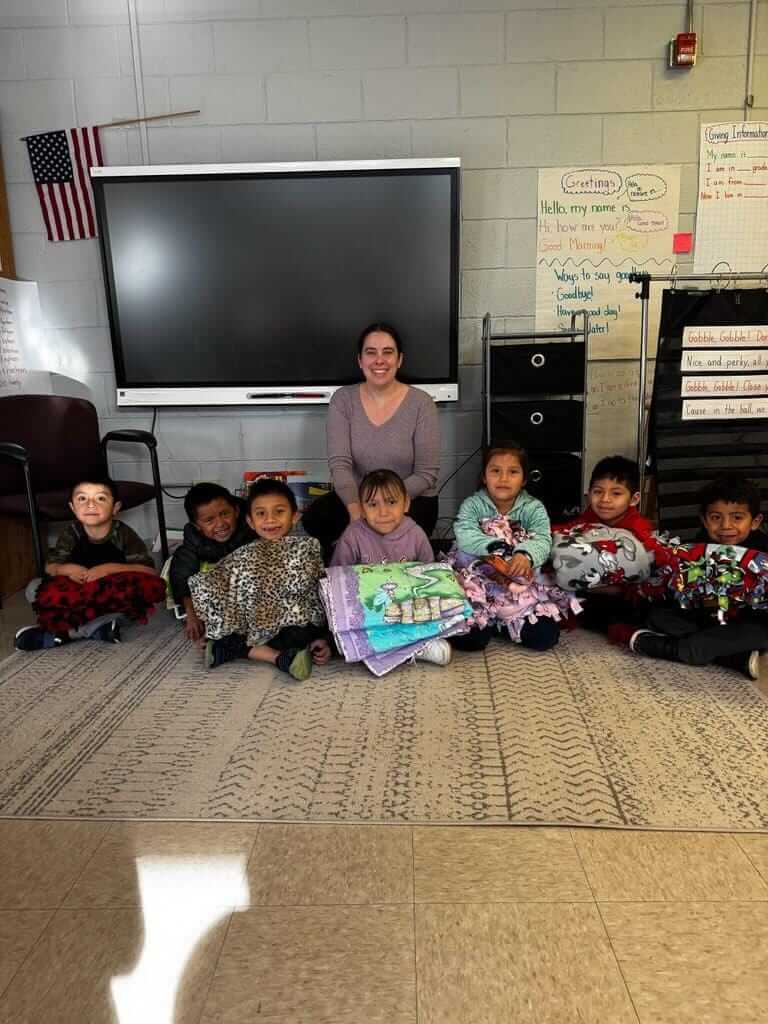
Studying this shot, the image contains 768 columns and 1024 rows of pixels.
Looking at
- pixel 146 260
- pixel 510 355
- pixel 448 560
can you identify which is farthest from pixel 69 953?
pixel 146 260

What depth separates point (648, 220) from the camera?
11.3 ft

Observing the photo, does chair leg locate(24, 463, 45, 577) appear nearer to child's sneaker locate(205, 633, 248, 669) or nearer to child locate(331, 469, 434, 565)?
child's sneaker locate(205, 633, 248, 669)

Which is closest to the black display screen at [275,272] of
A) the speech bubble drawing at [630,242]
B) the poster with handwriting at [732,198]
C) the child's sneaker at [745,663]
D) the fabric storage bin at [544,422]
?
the fabric storage bin at [544,422]

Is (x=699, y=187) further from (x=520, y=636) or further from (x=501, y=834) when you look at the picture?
(x=501, y=834)

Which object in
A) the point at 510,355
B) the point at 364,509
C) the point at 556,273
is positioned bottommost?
the point at 364,509

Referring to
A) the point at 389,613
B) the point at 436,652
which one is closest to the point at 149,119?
the point at 389,613

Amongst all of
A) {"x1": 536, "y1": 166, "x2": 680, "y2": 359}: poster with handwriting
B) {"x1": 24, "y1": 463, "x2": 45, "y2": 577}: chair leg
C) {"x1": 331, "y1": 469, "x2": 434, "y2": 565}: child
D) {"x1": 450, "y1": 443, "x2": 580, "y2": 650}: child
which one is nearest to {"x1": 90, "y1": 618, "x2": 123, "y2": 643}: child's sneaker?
{"x1": 24, "y1": 463, "x2": 45, "y2": 577}: chair leg

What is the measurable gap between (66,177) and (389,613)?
2744mm

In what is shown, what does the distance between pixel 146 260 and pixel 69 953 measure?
9.83 feet

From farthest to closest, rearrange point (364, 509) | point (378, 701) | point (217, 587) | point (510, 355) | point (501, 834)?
point (510, 355), point (364, 509), point (217, 587), point (378, 701), point (501, 834)

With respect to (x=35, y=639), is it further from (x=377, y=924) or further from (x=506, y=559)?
(x=377, y=924)

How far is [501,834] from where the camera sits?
1.45 metres

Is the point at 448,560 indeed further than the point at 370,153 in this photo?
No

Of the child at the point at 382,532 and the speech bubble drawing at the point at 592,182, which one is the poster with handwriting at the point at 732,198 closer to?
the speech bubble drawing at the point at 592,182
